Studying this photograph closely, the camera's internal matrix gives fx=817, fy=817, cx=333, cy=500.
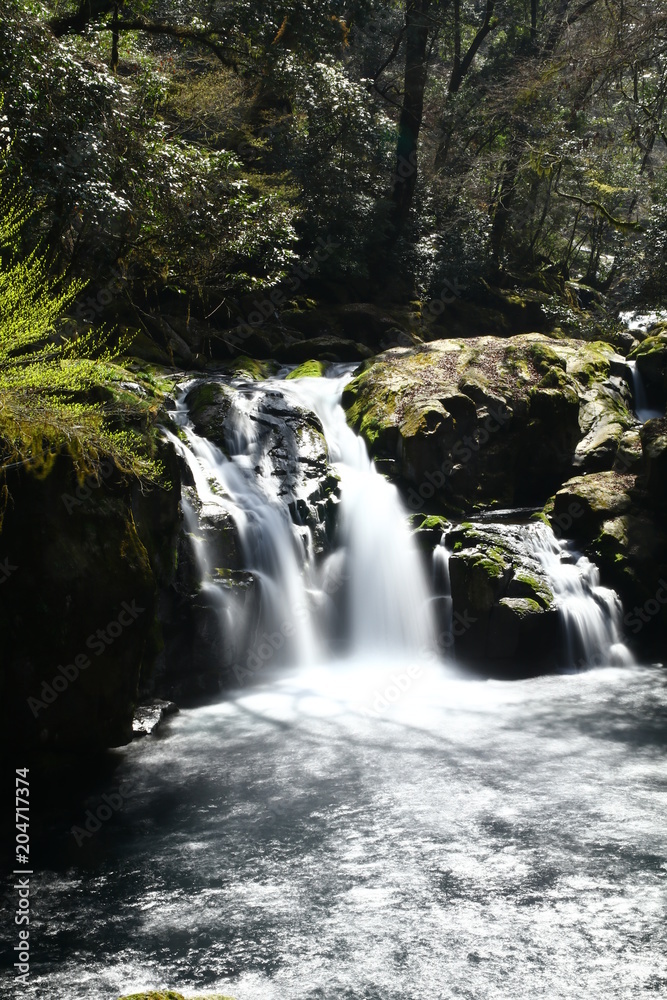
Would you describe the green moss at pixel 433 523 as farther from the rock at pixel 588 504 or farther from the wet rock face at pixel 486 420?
the rock at pixel 588 504

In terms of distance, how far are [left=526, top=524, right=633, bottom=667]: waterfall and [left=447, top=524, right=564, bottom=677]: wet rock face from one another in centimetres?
26

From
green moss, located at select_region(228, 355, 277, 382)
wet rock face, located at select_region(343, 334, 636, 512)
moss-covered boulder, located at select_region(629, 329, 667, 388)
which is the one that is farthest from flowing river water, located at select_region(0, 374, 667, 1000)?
moss-covered boulder, located at select_region(629, 329, 667, 388)

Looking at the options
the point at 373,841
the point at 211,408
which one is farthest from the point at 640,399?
the point at 373,841

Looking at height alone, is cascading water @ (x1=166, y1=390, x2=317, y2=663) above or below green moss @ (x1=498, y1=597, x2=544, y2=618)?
above

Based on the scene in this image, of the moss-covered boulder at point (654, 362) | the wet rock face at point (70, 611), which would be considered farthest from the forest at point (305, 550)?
the moss-covered boulder at point (654, 362)

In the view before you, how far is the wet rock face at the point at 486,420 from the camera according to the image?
1350cm

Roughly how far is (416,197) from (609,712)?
59.1ft

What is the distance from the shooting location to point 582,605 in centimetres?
1139

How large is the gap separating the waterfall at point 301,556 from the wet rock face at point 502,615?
2.07ft

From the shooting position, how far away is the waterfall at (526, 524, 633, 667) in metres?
11.2

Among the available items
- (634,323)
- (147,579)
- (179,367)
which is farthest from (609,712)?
(634,323)

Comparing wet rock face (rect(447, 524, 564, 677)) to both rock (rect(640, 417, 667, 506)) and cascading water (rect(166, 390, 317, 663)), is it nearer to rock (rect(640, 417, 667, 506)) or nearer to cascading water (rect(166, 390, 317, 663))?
cascading water (rect(166, 390, 317, 663))

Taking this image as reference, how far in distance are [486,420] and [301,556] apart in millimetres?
4508

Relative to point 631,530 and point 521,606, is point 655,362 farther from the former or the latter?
point 521,606
